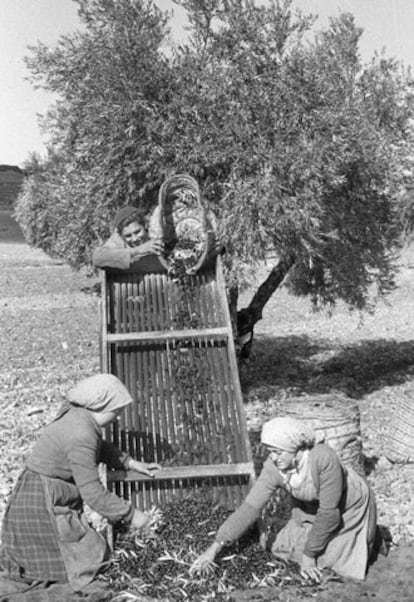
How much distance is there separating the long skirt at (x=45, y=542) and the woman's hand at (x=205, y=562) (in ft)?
2.20

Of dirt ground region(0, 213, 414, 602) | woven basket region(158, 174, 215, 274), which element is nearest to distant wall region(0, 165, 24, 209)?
dirt ground region(0, 213, 414, 602)

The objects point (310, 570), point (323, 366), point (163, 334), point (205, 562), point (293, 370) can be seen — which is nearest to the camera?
point (205, 562)

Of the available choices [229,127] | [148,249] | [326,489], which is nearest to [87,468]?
[326,489]

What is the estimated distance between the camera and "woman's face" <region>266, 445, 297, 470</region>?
598cm

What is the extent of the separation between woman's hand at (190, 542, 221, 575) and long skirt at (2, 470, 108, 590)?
0.67 m

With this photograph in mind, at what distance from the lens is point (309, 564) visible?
625 centimetres

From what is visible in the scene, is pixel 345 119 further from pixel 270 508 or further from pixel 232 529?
pixel 232 529

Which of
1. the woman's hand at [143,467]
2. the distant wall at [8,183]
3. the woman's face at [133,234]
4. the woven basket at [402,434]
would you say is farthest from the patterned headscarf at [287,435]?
the distant wall at [8,183]

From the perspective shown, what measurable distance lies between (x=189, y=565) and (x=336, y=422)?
8.74ft

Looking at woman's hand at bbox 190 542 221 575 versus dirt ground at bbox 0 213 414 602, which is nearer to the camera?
woman's hand at bbox 190 542 221 575

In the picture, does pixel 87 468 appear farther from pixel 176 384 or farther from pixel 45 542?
pixel 176 384

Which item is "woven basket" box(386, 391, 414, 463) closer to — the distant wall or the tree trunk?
the tree trunk

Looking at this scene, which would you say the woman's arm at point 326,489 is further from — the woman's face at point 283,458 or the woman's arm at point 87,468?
the woman's arm at point 87,468

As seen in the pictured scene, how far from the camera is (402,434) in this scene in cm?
921
